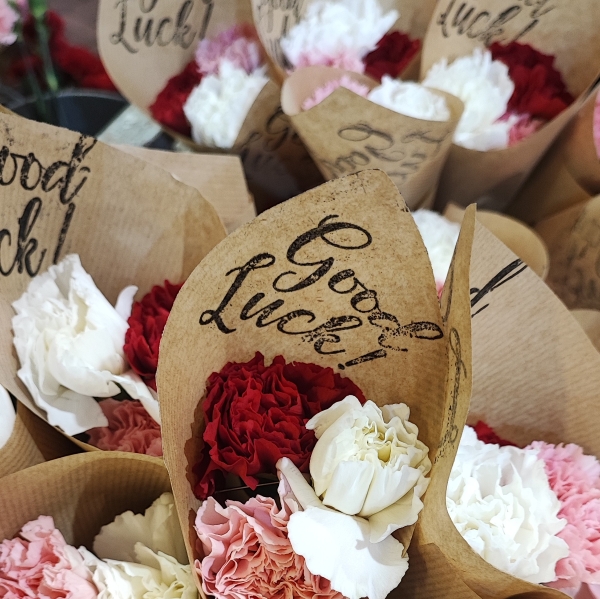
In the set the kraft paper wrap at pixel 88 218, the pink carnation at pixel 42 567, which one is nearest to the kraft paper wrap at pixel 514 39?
the kraft paper wrap at pixel 88 218

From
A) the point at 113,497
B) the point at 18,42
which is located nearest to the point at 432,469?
the point at 113,497

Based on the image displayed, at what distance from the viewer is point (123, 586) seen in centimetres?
42

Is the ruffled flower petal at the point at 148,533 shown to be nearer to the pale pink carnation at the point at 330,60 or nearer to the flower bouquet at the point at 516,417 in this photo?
the flower bouquet at the point at 516,417

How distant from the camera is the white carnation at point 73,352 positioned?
0.47 meters

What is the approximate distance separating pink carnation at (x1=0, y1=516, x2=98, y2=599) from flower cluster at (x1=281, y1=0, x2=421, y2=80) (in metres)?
0.57

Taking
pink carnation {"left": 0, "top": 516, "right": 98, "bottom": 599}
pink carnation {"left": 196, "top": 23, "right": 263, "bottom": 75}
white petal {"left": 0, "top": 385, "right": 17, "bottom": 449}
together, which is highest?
pink carnation {"left": 196, "top": 23, "right": 263, "bottom": 75}

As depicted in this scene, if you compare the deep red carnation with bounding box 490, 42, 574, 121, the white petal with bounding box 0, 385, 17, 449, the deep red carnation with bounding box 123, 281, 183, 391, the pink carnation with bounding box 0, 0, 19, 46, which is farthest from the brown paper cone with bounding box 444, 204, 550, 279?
the pink carnation with bounding box 0, 0, 19, 46

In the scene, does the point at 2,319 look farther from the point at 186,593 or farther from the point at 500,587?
the point at 500,587

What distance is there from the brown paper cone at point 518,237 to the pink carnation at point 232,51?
0.34 m

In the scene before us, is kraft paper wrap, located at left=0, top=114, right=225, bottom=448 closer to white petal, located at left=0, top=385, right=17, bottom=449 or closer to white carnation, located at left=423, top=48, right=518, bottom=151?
white petal, located at left=0, top=385, right=17, bottom=449

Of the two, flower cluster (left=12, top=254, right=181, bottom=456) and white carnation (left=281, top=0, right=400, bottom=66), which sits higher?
white carnation (left=281, top=0, right=400, bottom=66)

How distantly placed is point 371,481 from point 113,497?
0.77 ft

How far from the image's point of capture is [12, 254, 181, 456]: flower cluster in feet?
1.57

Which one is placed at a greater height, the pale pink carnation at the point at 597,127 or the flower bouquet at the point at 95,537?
the pale pink carnation at the point at 597,127
